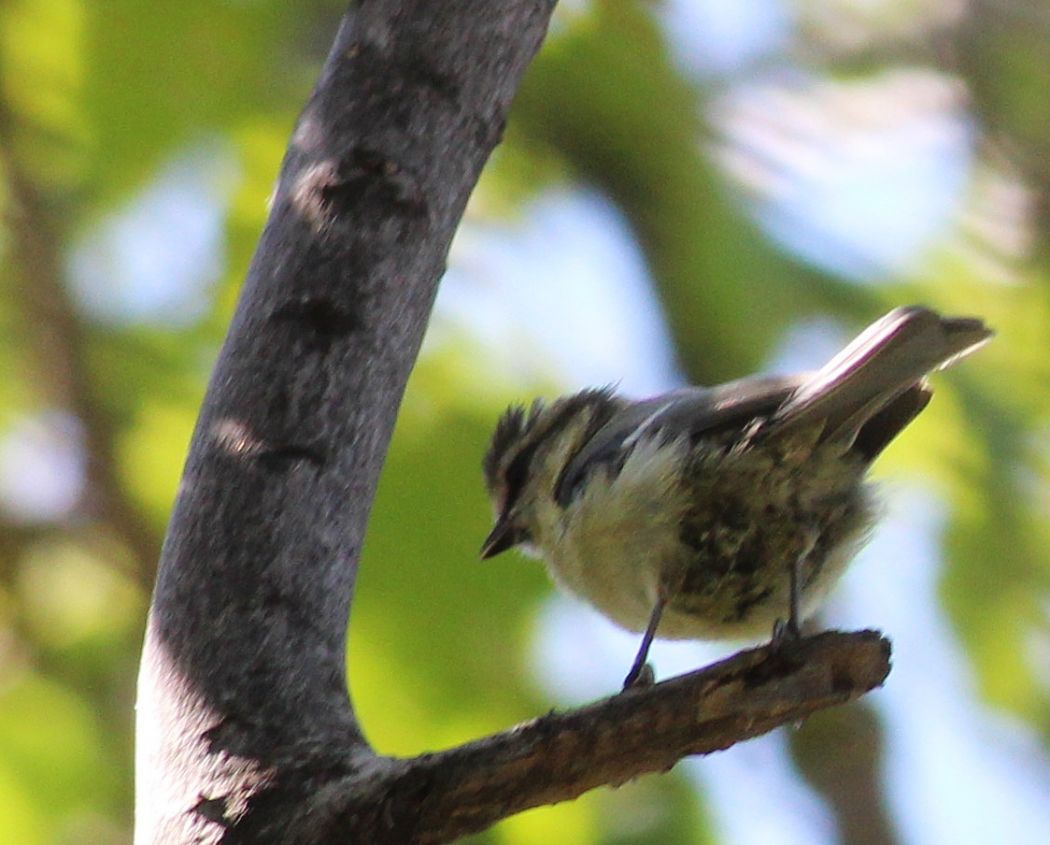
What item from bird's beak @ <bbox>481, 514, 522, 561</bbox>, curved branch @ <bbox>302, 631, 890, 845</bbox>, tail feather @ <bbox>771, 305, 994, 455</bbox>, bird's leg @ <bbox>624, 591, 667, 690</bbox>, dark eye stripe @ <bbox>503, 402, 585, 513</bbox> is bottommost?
curved branch @ <bbox>302, 631, 890, 845</bbox>

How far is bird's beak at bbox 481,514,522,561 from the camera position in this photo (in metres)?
3.56

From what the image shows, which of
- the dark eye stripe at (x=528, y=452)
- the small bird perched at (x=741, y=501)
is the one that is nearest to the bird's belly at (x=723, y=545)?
the small bird perched at (x=741, y=501)

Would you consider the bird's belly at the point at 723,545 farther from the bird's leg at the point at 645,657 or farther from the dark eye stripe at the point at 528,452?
the dark eye stripe at the point at 528,452

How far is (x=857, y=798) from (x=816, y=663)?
2.20m

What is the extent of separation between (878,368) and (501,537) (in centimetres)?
134

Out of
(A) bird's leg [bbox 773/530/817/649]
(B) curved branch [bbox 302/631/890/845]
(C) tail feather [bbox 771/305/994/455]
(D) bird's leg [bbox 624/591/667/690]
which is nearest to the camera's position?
(B) curved branch [bbox 302/631/890/845]

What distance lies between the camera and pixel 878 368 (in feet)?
8.21

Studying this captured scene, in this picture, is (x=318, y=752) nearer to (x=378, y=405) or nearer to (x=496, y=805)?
(x=496, y=805)

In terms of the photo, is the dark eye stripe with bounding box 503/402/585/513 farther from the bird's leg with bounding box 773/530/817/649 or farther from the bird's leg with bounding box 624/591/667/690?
the bird's leg with bounding box 773/530/817/649

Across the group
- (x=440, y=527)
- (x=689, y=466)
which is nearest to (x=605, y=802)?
(x=440, y=527)

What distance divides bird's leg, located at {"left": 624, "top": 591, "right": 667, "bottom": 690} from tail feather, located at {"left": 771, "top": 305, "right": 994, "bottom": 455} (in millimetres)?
427

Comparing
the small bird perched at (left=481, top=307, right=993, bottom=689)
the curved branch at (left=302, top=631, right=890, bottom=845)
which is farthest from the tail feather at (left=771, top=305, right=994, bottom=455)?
the curved branch at (left=302, top=631, right=890, bottom=845)

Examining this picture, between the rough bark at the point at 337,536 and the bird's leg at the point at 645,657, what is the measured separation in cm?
22

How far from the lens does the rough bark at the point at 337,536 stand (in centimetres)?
180
